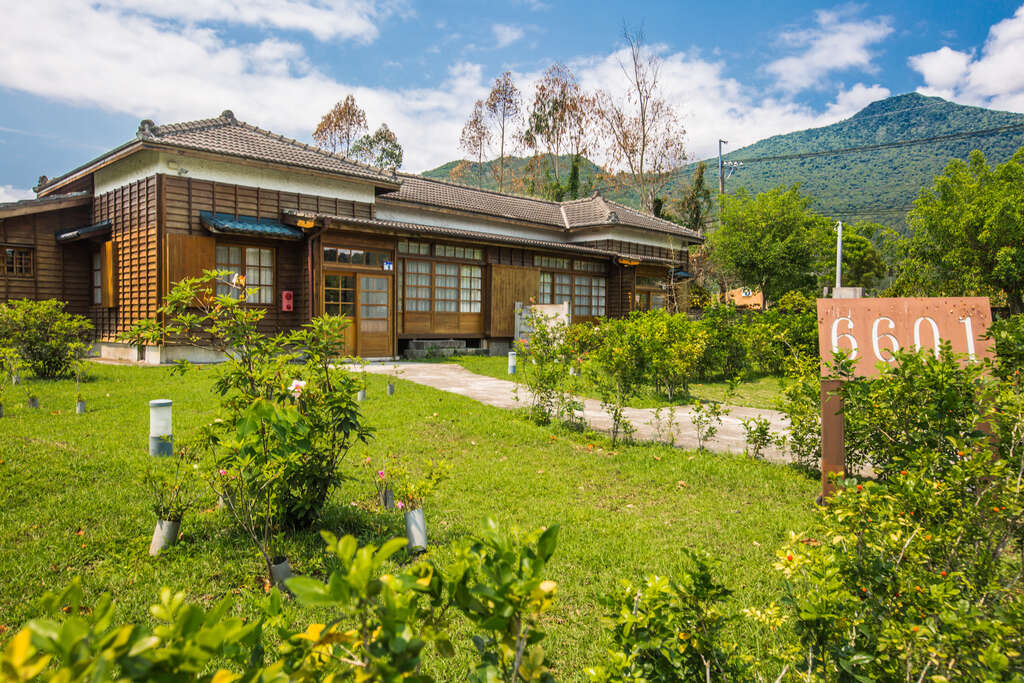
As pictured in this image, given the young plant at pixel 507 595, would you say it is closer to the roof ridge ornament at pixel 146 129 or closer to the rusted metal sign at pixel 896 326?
the rusted metal sign at pixel 896 326

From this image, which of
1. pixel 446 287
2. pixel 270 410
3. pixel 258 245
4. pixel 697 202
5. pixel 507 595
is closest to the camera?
pixel 507 595

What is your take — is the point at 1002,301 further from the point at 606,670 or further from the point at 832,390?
the point at 606,670

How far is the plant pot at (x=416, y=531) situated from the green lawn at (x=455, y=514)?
0.14m

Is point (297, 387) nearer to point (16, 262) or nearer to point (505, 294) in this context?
point (505, 294)

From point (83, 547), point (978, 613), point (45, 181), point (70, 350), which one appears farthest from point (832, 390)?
point (45, 181)

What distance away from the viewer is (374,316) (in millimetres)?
14625

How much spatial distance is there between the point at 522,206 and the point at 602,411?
16.2 meters

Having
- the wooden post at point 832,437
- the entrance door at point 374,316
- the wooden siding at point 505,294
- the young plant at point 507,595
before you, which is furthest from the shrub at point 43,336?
the young plant at point 507,595

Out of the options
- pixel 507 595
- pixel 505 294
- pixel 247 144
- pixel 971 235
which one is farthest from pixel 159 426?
pixel 971 235

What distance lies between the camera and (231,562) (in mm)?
3355

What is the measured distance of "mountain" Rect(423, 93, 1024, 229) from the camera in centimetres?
4376

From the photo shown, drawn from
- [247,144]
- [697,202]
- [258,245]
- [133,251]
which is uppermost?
[697,202]

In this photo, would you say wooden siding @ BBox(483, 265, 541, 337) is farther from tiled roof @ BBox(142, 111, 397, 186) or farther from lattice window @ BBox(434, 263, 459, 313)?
tiled roof @ BBox(142, 111, 397, 186)

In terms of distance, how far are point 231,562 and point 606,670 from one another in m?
2.67
